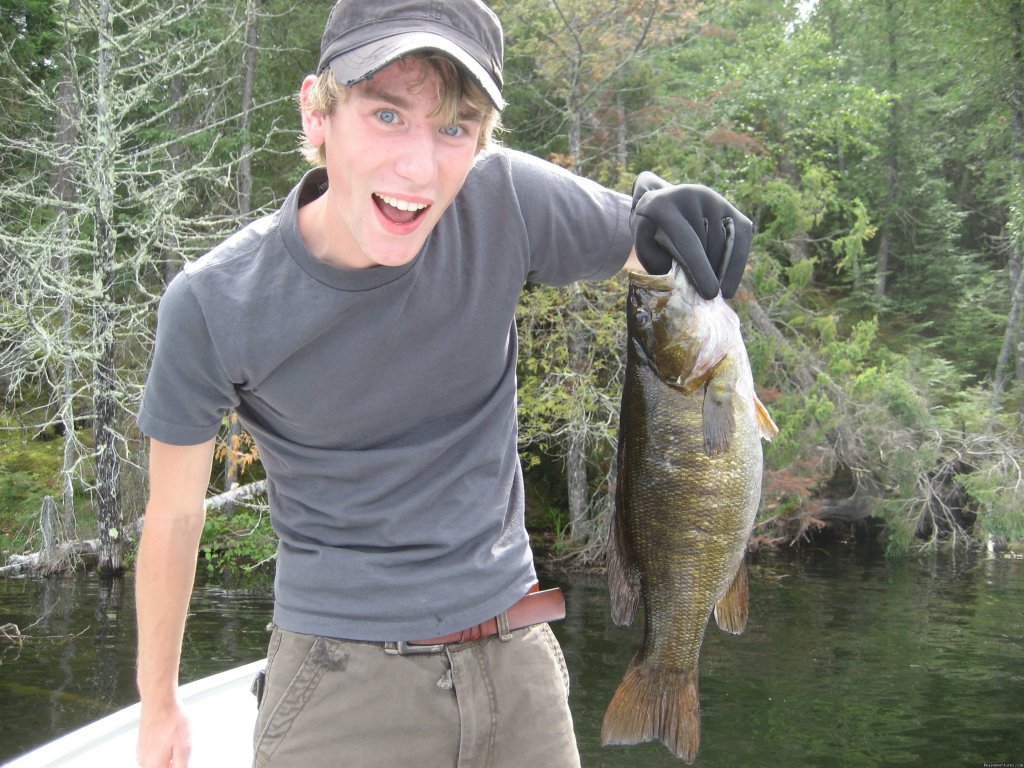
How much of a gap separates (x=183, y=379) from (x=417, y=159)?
A: 0.65 metres

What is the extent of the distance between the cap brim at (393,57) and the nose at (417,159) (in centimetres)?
14

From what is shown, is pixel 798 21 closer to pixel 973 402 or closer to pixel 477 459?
pixel 973 402

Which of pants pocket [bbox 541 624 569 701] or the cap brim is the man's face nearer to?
the cap brim

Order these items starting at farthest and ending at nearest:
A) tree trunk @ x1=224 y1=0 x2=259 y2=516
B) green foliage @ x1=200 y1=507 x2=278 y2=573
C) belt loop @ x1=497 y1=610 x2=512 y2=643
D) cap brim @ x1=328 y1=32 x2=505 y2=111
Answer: tree trunk @ x1=224 y1=0 x2=259 y2=516
green foliage @ x1=200 y1=507 x2=278 y2=573
belt loop @ x1=497 y1=610 x2=512 y2=643
cap brim @ x1=328 y1=32 x2=505 y2=111

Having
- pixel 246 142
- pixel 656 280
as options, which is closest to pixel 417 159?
pixel 656 280

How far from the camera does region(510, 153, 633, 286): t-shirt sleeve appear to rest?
2260 mm

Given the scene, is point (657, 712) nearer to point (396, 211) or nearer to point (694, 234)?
point (694, 234)

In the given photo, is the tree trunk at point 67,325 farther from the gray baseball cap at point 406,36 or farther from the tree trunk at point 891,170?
the tree trunk at point 891,170

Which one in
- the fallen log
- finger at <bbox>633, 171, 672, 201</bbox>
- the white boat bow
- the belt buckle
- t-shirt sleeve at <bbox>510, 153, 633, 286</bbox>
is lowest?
the fallen log

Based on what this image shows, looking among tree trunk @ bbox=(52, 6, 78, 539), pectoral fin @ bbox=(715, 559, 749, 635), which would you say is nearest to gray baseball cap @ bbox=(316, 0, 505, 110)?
pectoral fin @ bbox=(715, 559, 749, 635)

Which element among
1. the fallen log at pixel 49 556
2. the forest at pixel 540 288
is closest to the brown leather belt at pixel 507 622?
the forest at pixel 540 288

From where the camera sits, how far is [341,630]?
2078 millimetres

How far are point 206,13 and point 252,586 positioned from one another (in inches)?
420

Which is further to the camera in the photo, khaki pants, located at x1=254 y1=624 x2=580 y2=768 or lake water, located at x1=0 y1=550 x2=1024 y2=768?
lake water, located at x1=0 y1=550 x2=1024 y2=768
